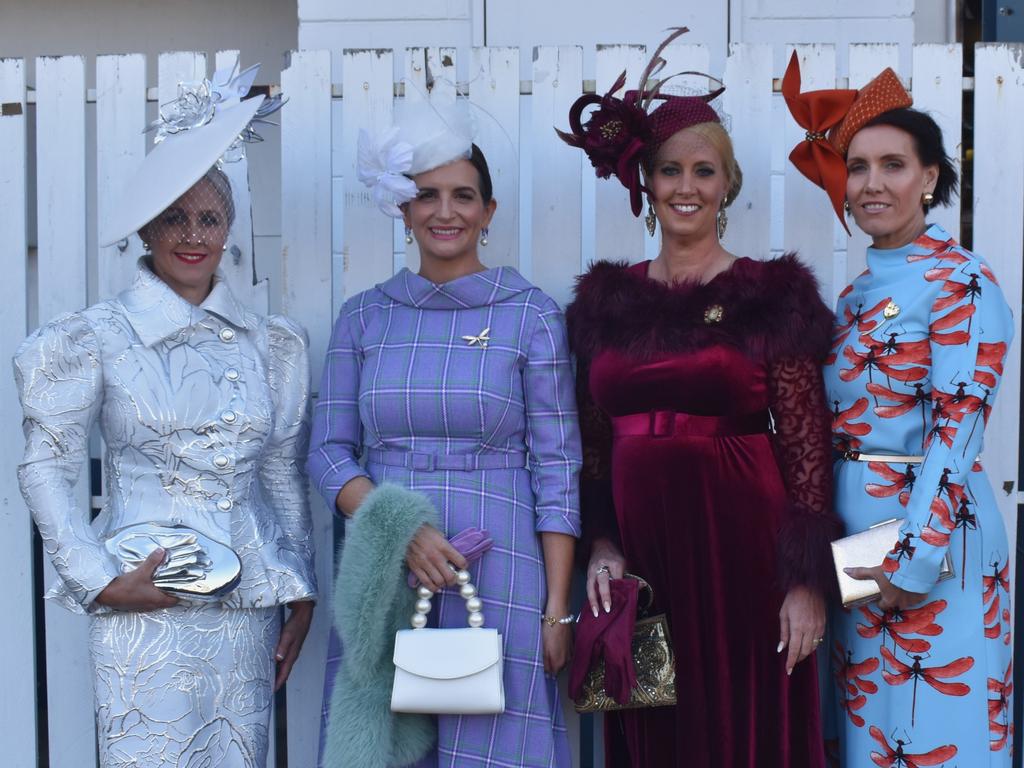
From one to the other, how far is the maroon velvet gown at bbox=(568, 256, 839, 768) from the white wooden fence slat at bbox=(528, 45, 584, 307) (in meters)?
0.70

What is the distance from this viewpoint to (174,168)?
3.39 meters

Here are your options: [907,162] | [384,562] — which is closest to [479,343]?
[384,562]

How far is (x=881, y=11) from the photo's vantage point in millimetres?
5504

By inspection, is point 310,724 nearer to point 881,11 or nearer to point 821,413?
point 821,413

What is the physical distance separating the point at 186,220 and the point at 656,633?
165 centimetres

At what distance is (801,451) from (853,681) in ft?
2.02

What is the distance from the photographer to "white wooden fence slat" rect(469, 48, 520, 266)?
13.7 ft

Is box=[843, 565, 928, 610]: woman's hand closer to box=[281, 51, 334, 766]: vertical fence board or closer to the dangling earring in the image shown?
the dangling earring

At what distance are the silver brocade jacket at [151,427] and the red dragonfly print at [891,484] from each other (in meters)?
1.53

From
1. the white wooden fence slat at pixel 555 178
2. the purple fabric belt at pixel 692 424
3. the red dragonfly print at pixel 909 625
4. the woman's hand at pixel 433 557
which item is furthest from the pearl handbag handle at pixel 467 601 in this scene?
the white wooden fence slat at pixel 555 178

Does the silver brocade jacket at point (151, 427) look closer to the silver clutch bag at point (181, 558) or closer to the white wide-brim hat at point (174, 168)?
the silver clutch bag at point (181, 558)

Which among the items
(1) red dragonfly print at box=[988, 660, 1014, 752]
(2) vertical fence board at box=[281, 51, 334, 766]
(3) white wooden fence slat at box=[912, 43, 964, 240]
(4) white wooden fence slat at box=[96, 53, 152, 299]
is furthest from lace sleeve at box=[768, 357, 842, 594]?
(4) white wooden fence slat at box=[96, 53, 152, 299]

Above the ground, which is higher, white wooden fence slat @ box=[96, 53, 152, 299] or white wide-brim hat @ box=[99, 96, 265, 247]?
white wooden fence slat @ box=[96, 53, 152, 299]

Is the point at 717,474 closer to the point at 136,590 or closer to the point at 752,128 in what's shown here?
the point at 752,128
